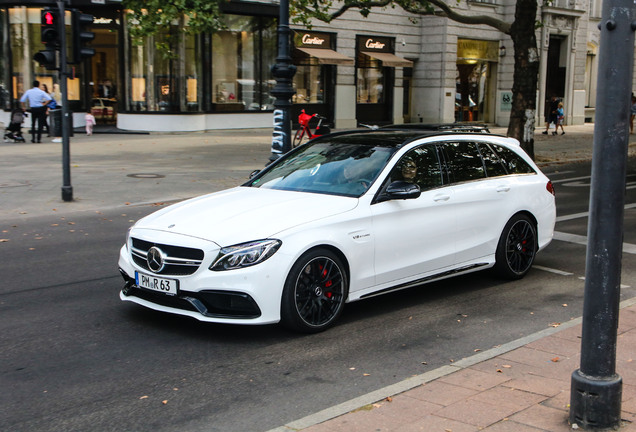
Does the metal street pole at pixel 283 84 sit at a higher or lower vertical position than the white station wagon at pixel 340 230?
higher

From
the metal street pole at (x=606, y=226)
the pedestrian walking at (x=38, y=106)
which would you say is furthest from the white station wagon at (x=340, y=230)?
the pedestrian walking at (x=38, y=106)

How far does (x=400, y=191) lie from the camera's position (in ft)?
22.0

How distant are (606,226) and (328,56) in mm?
29525

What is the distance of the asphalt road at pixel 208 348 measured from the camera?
4707mm

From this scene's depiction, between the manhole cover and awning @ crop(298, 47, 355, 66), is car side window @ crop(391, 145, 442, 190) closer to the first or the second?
the manhole cover

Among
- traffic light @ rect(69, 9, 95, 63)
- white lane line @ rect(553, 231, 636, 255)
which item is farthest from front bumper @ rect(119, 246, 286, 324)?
traffic light @ rect(69, 9, 95, 63)

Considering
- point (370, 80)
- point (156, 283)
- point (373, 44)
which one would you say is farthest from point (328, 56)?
point (156, 283)

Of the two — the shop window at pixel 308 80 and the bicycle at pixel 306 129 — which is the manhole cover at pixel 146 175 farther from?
the shop window at pixel 308 80

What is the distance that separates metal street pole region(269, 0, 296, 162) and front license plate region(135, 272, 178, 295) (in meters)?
8.44

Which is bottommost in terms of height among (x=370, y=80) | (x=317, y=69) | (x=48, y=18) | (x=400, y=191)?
(x=400, y=191)

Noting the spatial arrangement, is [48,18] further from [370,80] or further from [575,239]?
[370,80]

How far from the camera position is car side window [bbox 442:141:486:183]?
7.66m

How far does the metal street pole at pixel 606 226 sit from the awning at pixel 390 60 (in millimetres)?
31597

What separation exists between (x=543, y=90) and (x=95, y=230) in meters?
33.8
